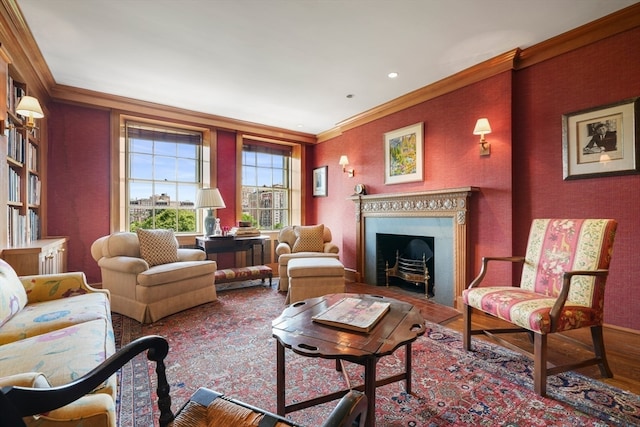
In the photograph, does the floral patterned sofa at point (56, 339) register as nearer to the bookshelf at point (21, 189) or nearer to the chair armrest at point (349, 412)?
the bookshelf at point (21, 189)

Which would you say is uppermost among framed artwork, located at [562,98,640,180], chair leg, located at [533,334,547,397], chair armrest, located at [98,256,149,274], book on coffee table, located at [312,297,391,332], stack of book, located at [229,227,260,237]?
framed artwork, located at [562,98,640,180]

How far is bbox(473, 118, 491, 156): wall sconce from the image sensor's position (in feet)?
9.49

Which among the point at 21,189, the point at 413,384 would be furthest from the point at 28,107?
the point at 413,384

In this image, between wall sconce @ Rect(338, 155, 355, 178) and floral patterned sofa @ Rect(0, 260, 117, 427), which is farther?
wall sconce @ Rect(338, 155, 355, 178)

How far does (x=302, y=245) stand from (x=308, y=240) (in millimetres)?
118

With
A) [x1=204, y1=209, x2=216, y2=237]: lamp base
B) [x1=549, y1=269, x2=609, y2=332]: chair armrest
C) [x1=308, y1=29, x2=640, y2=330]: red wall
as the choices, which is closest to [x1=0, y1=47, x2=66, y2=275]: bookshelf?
[x1=204, y1=209, x2=216, y2=237]: lamp base

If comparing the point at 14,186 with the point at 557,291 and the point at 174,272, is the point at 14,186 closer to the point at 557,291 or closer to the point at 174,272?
the point at 174,272

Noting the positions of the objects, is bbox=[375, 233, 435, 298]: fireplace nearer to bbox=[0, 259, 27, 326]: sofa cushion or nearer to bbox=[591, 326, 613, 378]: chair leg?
bbox=[591, 326, 613, 378]: chair leg

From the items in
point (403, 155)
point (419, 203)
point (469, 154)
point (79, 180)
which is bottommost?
point (419, 203)

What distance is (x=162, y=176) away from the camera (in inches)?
174

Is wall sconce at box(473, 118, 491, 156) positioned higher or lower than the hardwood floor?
higher

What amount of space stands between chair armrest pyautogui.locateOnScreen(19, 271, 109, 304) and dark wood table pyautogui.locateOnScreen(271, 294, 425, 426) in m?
1.64

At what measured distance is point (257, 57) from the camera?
9.34ft

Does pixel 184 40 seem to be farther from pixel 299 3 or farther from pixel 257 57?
pixel 299 3
